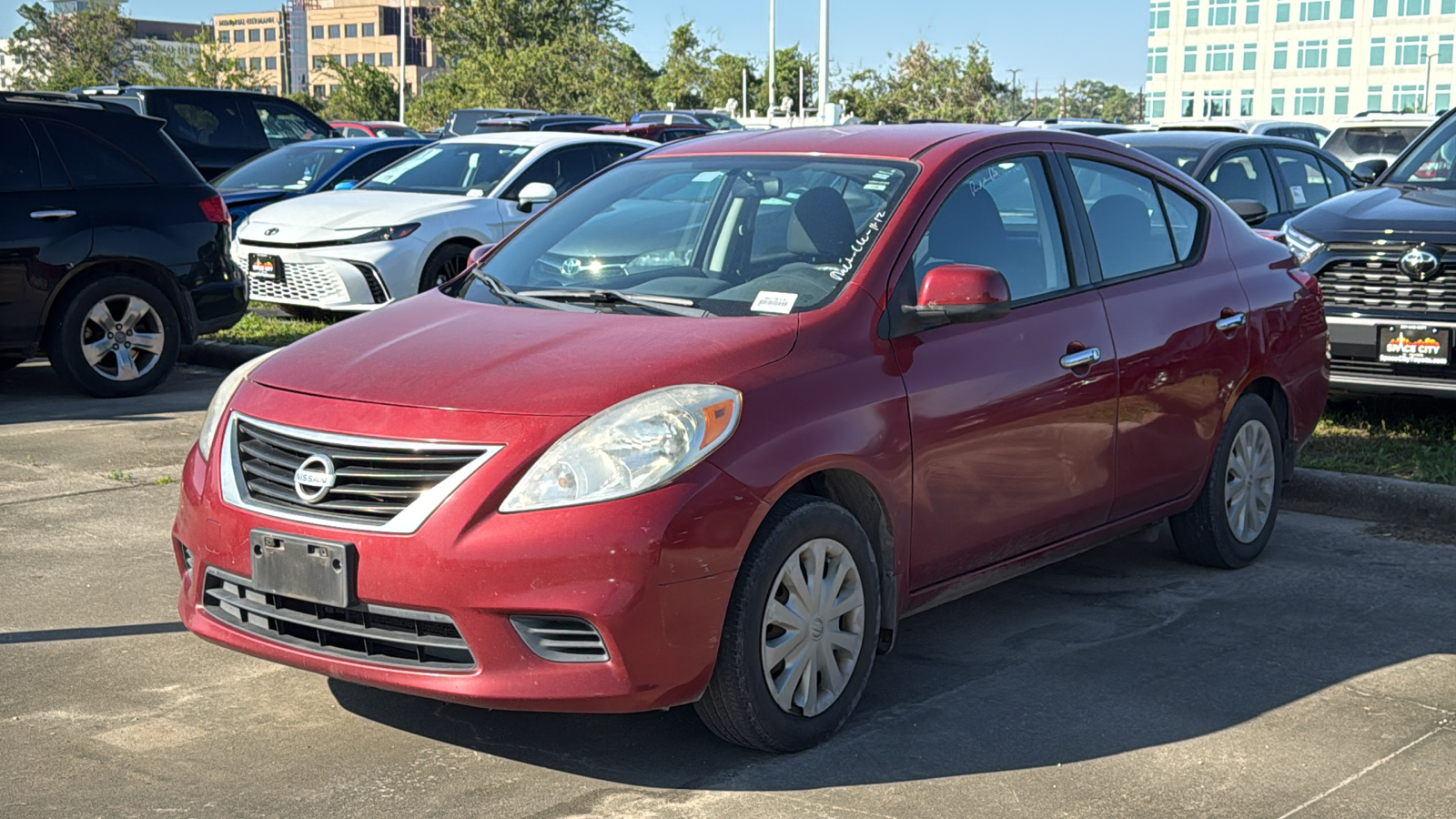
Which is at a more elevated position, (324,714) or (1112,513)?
(1112,513)

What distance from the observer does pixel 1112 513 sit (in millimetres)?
5410

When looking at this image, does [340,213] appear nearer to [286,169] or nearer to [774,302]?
[286,169]

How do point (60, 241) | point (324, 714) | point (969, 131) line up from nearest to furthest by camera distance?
point (324, 714)
point (969, 131)
point (60, 241)

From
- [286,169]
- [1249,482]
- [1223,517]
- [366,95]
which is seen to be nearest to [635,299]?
[1223,517]

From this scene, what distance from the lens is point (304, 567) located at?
3.94 meters

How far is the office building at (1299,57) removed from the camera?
93.4 meters

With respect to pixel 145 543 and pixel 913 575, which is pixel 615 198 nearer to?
pixel 913 575

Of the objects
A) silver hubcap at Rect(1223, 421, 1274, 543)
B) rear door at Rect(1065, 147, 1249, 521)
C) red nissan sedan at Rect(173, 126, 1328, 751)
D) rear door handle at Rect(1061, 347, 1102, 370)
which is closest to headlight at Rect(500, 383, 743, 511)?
red nissan sedan at Rect(173, 126, 1328, 751)

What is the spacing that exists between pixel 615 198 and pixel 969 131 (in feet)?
3.94

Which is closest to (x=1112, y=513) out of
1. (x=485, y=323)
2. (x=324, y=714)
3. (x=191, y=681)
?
(x=485, y=323)

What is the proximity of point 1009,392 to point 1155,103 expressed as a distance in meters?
106

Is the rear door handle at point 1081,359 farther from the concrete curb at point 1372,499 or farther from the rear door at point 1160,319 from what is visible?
the concrete curb at point 1372,499

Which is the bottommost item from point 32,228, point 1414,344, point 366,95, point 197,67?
point 1414,344

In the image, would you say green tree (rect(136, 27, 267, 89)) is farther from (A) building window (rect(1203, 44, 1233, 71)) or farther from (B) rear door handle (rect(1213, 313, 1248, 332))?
(A) building window (rect(1203, 44, 1233, 71))
